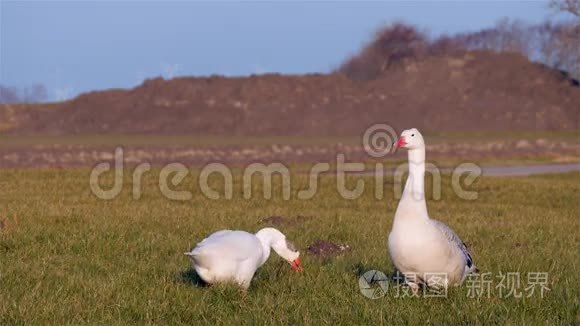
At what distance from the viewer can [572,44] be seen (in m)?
103

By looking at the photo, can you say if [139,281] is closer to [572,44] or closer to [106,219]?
[106,219]

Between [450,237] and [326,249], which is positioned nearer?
[450,237]

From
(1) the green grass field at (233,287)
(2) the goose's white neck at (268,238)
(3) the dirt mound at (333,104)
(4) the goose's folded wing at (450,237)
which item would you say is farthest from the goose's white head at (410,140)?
(3) the dirt mound at (333,104)

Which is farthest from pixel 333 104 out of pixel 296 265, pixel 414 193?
pixel 414 193

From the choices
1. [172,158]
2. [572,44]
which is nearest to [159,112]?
[172,158]

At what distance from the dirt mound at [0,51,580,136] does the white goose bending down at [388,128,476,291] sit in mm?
74273

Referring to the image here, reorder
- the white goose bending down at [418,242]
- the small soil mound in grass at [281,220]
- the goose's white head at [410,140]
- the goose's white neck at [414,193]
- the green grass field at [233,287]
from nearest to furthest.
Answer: the green grass field at [233,287], the white goose bending down at [418,242], the goose's white neck at [414,193], the goose's white head at [410,140], the small soil mound in grass at [281,220]

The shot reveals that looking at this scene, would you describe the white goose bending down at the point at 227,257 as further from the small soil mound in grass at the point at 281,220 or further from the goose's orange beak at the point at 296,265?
the small soil mound in grass at the point at 281,220

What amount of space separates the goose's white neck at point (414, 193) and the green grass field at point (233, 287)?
0.84m

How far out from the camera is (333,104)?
88.3m

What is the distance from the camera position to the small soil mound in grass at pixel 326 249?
11.1m

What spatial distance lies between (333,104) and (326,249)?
7741 cm

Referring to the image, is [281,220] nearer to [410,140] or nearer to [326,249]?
[326,249]

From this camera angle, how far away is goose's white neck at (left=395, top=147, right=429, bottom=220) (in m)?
8.15
